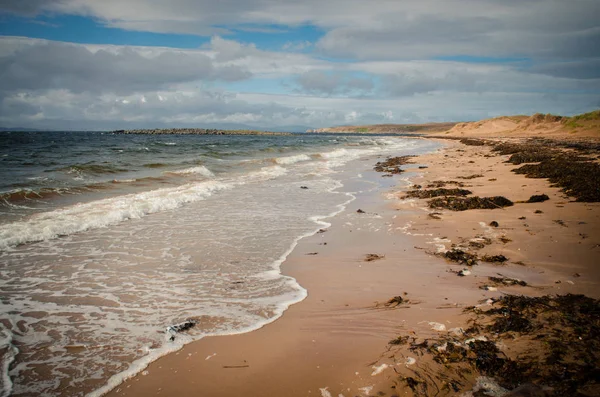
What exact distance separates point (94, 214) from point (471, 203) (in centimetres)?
1108

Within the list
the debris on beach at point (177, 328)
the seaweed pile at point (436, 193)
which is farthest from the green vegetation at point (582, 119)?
the debris on beach at point (177, 328)

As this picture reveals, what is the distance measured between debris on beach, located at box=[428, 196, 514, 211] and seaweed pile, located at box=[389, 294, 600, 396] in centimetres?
562

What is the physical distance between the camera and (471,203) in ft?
31.3

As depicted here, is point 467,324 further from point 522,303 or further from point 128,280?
point 128,280

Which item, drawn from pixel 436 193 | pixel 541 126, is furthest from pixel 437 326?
pixel 541 126

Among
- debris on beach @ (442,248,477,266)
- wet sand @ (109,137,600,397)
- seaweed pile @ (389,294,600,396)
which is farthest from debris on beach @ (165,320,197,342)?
debris on beach @ (442,248,477,266)

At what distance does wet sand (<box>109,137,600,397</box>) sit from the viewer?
10.0ft

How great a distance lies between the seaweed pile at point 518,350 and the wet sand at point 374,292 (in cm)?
20

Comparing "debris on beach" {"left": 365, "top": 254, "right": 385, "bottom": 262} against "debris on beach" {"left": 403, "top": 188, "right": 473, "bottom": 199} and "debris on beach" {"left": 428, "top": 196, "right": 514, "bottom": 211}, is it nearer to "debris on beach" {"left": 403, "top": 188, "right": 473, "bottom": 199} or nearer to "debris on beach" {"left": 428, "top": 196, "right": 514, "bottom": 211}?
"debris on beach" {"left": 428, "top": 196, "right": 514, "bottom": 211}

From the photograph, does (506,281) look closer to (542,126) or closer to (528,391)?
(528,391)

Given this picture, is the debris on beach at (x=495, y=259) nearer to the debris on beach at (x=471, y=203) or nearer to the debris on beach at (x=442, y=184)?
the debris on beach at (x=471, y=203)

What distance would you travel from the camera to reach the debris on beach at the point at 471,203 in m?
9.23

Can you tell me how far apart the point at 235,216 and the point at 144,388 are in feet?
22.1

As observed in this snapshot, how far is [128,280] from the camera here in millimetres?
5352
